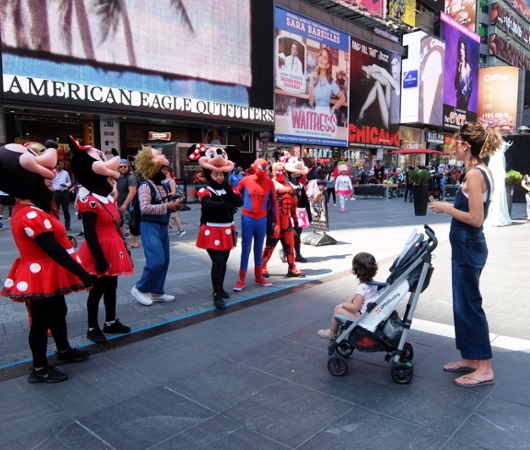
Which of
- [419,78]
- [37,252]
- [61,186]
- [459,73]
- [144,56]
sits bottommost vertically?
[37,252]

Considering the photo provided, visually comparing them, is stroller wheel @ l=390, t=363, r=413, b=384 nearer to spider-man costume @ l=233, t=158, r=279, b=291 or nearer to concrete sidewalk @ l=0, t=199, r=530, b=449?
concrete sidewalk @ l=0, t=199, r=530, b=449

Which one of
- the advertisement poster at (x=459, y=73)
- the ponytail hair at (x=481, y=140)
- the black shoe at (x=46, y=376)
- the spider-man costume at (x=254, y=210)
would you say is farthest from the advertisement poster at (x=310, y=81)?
the black shoe at (x=46, y=376)

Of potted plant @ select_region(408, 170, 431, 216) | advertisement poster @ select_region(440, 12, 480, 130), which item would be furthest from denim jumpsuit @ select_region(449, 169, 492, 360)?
advertisement poster @ select_region(440, 12, 480, 130)

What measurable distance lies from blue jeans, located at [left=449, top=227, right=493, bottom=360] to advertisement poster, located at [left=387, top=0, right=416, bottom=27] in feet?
126

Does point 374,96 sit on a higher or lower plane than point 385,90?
lower

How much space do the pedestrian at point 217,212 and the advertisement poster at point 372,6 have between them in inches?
1212

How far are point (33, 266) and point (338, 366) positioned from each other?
8.00 ft

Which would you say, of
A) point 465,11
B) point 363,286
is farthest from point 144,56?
point 465,11

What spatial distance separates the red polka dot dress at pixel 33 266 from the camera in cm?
322

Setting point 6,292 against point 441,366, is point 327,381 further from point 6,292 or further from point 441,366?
point 6,292

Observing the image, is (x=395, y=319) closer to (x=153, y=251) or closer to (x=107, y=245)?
(x=107, y=245)

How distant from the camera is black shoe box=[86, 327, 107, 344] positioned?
427cm

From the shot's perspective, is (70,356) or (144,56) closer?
(70,356)

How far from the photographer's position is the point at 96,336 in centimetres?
427
